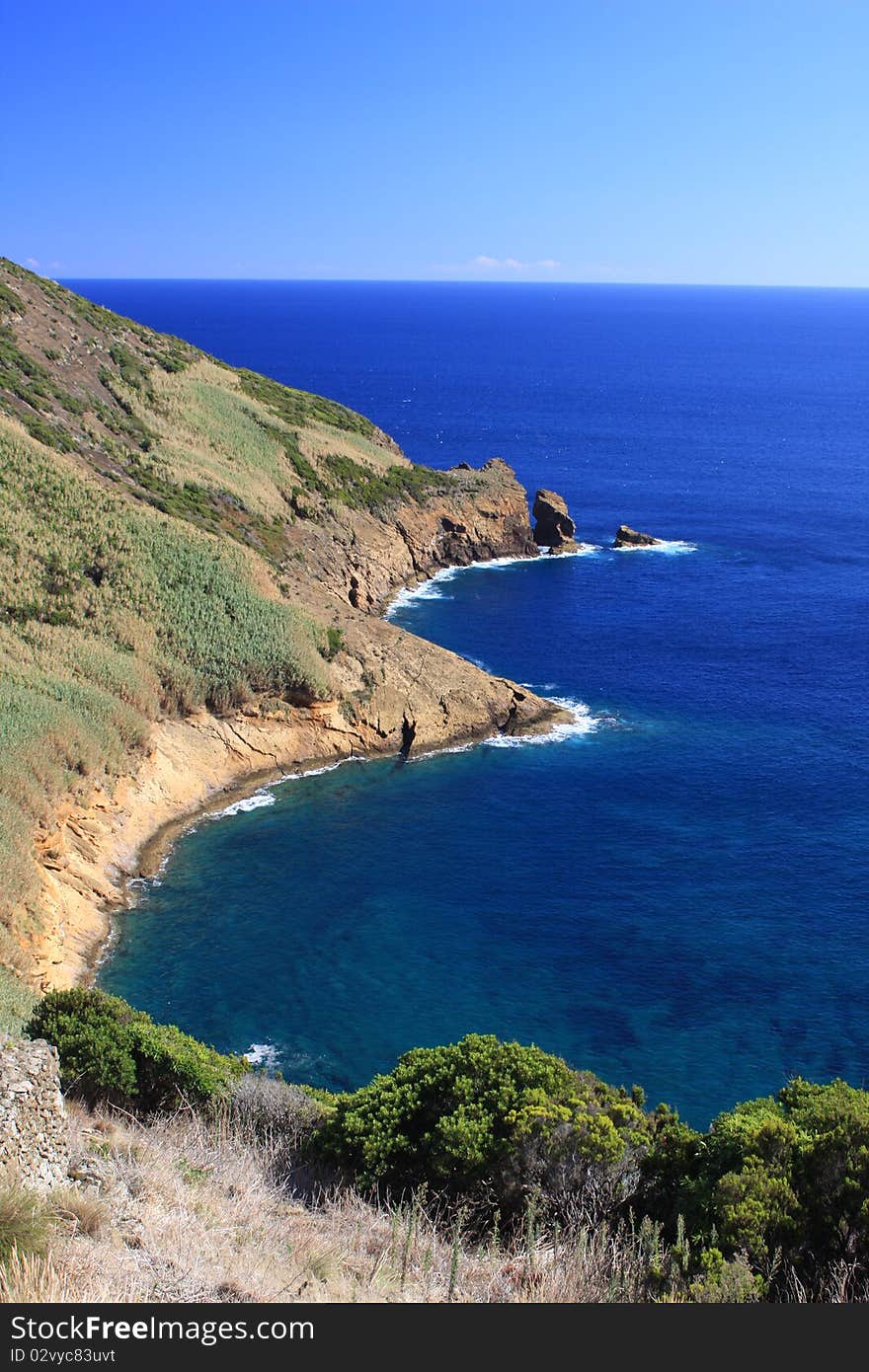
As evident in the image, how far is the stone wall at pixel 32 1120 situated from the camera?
15703 mm

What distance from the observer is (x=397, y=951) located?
3775 cm

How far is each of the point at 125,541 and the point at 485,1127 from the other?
139 ft

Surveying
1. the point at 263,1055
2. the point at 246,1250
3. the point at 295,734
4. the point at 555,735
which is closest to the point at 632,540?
the point at 555,735

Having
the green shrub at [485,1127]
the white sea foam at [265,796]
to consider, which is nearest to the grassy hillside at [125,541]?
the white sea foam at [265,796]

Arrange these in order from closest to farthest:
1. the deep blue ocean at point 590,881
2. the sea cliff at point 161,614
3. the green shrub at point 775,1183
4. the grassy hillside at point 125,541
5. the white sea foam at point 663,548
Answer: the green shrub at point 775,1183 < the deep blue ocean at point 590,881 < the sea cliff at point 161,614 < the grassy hillside at point 125,541 < the white sea foam at point 663,548

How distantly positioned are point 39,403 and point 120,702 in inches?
1201

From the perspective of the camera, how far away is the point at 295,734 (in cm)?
5312

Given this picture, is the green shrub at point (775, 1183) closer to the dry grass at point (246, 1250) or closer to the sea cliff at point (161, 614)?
the dry grass at point (246, 1250)

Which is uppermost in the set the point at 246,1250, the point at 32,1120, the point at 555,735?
the point at 32,1120

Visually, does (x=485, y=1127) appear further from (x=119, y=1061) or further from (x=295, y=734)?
(x=295, y=734)

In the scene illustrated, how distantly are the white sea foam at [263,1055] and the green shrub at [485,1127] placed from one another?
1004cm

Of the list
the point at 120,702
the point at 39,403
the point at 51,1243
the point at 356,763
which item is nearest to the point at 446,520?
the point at 39,403

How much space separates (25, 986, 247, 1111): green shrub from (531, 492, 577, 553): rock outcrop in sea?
244 ft
